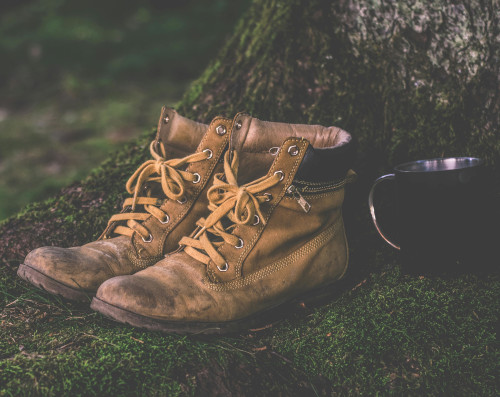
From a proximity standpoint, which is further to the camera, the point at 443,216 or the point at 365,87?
the point at 365,87

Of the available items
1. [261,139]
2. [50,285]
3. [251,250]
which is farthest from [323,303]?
[50,285]

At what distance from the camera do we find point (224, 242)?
80.6 inches

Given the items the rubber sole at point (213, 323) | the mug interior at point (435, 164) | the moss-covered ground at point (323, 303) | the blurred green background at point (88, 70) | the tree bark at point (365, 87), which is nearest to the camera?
the moss-covered ground at point (323, 303)

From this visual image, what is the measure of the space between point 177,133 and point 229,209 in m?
0.55

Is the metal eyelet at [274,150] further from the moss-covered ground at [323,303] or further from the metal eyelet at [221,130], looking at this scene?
the moss-covered ground at [323,303]

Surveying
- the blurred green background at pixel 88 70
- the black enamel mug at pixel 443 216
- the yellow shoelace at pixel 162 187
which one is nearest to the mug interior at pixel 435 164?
the black enamel mug at pixel 443 216

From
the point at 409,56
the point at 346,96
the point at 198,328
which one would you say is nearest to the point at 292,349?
the point at 198,328

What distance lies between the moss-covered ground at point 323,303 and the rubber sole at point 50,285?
0.06 metres

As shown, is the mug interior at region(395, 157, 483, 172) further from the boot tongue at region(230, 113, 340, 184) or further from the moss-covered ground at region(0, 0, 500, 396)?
the boot tongue at region(230, 113, 340, 184)

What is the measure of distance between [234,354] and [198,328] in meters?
0.17

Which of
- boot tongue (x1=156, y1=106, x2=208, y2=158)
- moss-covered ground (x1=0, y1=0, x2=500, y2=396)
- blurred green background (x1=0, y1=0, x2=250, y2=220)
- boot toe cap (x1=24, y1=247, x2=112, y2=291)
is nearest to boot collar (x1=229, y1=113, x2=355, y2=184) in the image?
boot tongue (x1=156, y1=106, x2=208, y2=158)

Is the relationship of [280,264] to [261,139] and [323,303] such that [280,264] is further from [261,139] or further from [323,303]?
[261,139]

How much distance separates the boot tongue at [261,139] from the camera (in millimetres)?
2127

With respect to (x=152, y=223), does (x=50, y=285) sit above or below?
below
